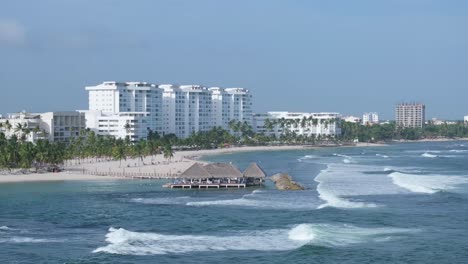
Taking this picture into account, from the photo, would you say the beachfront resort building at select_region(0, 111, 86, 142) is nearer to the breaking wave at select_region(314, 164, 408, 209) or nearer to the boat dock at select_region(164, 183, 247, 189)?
the breaking wave at select_region(314, 164, 408, 209)

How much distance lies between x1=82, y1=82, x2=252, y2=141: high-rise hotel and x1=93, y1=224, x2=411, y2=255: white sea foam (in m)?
98.8

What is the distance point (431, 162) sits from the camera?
362ft

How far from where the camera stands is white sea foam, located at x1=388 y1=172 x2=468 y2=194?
221ft

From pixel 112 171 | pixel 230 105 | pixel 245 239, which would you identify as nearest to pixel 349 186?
pixel 245 239

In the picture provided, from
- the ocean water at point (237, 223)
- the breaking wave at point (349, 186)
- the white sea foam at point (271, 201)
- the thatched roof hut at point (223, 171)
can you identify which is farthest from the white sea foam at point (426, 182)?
the thatched roof hut at point (223, 171)

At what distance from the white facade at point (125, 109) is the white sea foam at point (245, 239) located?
323 feet

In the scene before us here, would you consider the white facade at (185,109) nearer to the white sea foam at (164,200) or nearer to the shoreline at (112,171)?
A: the shoreline at (112,171)

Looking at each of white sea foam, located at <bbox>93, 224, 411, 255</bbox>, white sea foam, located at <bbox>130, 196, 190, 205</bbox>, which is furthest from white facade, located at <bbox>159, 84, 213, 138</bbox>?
white sea foam, located at <bbox>93, 224, 411, 255</bbox>

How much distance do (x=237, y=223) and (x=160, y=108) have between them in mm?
116231

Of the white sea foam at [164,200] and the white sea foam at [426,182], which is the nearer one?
the white sea foam at [164,200]

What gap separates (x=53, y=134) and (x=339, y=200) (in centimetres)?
8666

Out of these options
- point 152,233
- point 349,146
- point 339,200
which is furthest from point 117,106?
point 152,233

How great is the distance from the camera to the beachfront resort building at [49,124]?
414 feet

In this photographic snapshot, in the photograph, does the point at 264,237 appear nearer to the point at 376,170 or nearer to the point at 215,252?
the point at 215,252
